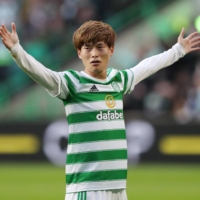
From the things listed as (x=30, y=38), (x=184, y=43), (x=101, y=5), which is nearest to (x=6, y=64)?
(x=30, y=38)

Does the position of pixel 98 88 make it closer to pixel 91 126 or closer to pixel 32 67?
pixel 91 126

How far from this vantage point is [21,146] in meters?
13.9

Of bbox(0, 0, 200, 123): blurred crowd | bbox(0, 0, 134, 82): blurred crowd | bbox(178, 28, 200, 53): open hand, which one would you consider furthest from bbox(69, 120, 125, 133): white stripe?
bbox(0, 0, 134, 82): blurred crowd

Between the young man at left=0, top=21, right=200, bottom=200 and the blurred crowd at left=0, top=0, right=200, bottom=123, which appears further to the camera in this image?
the blurred crowd at left=0, top=0, right=200, bottom=123

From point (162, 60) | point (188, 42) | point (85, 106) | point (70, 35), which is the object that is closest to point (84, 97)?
point (85, 106)

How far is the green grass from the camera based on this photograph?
1054cm

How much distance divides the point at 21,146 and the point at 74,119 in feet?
28.0

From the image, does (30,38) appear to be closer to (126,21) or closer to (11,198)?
(126,21)

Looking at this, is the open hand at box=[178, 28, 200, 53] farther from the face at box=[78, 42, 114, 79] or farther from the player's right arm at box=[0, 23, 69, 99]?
the player's right arm at box=[0, 23, 69, 99]

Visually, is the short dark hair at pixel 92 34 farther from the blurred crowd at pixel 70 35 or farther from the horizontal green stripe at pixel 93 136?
the blurred crowd at pixel 70 35

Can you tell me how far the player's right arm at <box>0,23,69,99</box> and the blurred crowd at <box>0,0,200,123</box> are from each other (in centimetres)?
936

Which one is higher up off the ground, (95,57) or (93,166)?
(95,57)

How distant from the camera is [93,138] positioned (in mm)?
5391

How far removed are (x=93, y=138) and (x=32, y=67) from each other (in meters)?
0.71
